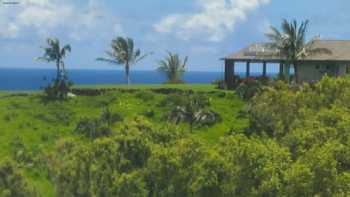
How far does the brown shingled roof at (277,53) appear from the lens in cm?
8394

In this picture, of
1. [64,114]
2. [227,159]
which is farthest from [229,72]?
[227,159]

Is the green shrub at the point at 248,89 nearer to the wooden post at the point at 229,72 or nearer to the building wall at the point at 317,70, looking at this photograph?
the wooden post at the point at 229,72

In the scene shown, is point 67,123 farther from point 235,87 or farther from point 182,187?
point 182,187

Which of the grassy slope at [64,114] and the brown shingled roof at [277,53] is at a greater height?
the brown shingled roof at [277,53]

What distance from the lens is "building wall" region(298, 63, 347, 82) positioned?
273 feet

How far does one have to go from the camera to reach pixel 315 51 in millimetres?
84875

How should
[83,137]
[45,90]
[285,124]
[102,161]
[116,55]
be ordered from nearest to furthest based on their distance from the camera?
1. [102,161]
2. [285,124]
3. [83,137]
4. [45,90]
5. [116,55]

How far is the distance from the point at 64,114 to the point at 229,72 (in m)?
18.8

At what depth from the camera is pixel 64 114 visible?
251ft

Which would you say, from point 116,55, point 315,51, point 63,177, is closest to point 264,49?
point 315,51

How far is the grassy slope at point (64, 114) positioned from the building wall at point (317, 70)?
949cm

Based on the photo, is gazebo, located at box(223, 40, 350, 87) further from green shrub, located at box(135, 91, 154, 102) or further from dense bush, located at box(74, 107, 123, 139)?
dense bush, located at box(74, 107, 123, 139)

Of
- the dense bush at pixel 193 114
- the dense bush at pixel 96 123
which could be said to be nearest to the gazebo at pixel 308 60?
the dense bush at pixel 193 114

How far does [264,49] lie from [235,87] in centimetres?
599
